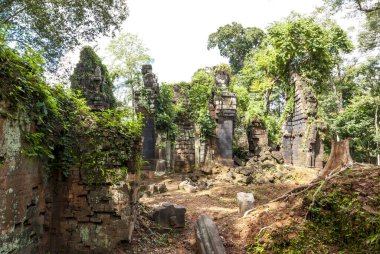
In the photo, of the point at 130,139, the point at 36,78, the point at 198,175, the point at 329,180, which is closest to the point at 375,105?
the point at 198,175

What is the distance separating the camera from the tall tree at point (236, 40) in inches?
1406

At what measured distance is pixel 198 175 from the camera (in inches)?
511

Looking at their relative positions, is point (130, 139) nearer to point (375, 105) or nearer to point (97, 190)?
point (97, 190)

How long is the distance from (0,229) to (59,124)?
1692 millimetres

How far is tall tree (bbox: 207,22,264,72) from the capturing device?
35.7m

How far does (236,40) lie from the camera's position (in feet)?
120

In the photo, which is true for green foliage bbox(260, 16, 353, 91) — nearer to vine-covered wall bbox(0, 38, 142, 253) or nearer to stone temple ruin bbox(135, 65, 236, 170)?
stone temple ruin bbox(135, 65, 236, 170)

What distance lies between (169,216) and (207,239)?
53.3 inches

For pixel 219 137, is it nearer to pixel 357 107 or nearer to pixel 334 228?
pixel 334 228

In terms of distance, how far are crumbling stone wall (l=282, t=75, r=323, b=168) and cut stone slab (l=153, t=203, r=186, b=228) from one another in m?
12.2

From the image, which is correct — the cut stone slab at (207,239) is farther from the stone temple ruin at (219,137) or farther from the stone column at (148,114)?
the stone column at (148,114)

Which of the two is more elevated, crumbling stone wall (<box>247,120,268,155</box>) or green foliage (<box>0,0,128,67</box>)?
green foliage (<box>0,0,128,67</box>)

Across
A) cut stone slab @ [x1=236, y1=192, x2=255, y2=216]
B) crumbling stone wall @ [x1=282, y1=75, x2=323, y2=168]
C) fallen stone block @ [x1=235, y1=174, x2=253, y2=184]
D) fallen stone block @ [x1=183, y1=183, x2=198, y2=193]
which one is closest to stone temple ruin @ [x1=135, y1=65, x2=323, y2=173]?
crumbling stone wall @ [x1=282, y1=75, x2=323, y2=168]

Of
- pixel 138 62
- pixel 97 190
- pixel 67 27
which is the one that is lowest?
pixel 97 190
